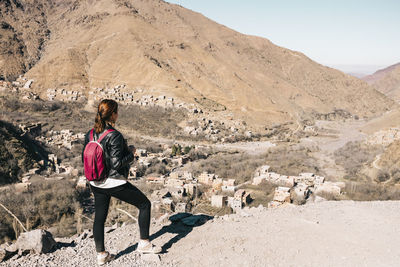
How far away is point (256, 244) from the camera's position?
429cm

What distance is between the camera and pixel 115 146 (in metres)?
3.01

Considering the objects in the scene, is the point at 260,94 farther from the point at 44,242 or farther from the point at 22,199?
the point at 44,242

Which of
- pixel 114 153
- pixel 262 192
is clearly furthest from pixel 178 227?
pixel 262 192

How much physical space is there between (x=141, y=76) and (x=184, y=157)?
32168 mm

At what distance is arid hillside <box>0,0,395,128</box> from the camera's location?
57281 mm

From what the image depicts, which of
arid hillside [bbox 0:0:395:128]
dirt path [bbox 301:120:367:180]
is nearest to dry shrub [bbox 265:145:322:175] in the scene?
dirt path [bbox 301:120:367:180]

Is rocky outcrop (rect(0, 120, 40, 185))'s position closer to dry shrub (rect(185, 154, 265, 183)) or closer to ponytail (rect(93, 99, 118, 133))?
dry shrub (rect(185, 154, 265, 183))

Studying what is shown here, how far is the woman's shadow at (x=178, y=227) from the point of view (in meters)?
4.04

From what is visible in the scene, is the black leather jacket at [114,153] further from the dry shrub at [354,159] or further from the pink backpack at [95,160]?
the dry shrub at [354,159]

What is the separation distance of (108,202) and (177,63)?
6357 cm

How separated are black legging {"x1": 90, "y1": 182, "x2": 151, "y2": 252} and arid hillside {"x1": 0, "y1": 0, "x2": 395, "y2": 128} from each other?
5018 cm

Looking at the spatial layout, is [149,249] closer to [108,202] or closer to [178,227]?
[108,202]

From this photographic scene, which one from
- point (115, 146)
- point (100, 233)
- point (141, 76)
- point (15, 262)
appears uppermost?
point (141, 76)

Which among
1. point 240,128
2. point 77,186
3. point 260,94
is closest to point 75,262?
point 77,186
